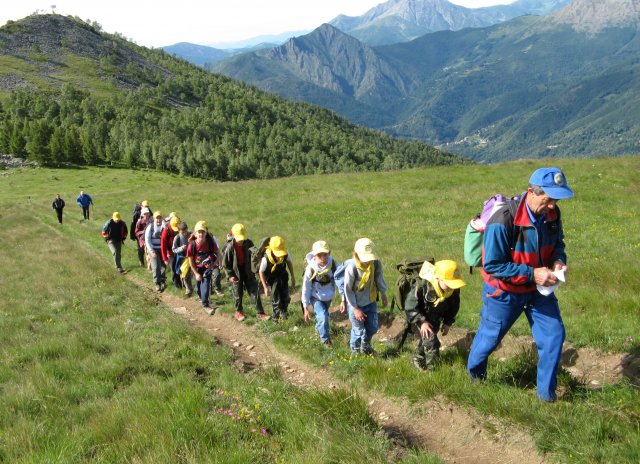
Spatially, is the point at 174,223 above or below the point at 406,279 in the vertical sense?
above

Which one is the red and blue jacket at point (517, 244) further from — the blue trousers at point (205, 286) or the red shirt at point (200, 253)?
the blue trousers at point (205, 286)

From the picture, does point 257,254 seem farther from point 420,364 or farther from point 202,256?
point 420,364

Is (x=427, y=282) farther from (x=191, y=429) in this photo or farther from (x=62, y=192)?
(x=62, y=192)

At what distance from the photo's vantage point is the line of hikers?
6824 millimetres

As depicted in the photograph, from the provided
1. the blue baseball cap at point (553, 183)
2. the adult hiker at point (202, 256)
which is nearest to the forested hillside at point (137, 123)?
the adult hiker at point (202, 256)

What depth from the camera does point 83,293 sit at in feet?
44.9

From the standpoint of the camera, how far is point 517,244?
5.07m

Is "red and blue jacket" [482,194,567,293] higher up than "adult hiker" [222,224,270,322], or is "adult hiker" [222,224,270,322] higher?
"red and blue jacket" [482,194,567,293]

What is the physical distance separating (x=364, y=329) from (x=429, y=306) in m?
1.53

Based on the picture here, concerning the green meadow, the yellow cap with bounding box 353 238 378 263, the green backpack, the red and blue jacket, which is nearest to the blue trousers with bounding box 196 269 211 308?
the green meadow

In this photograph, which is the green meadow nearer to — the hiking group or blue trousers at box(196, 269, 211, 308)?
the hiking group

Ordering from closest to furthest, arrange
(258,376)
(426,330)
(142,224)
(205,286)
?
(426,330) < (258,376) < (205,286) < (142,224)

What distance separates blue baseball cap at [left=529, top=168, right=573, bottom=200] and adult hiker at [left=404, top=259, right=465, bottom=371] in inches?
83.1

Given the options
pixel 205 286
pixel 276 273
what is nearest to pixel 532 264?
pixel 276 273
